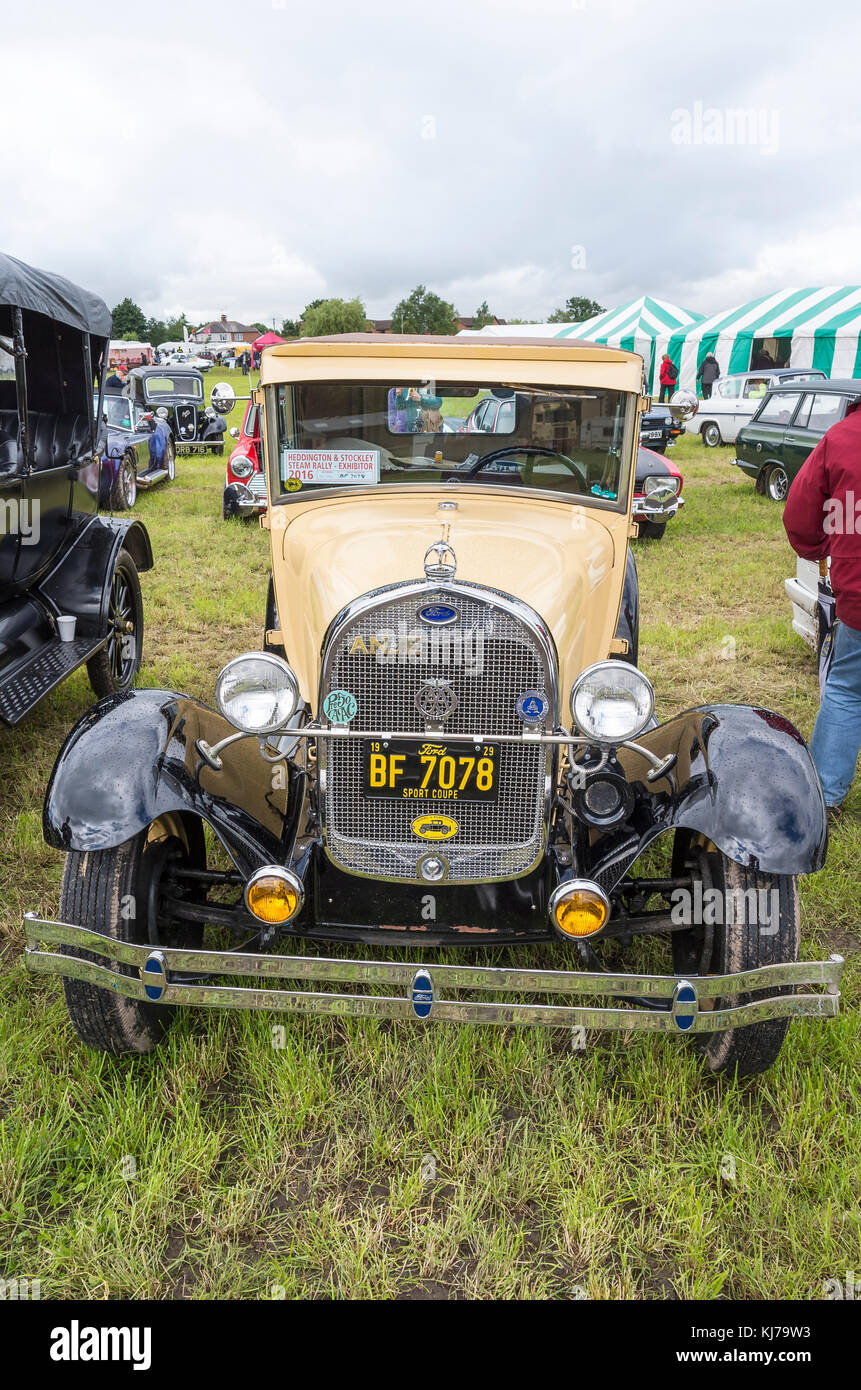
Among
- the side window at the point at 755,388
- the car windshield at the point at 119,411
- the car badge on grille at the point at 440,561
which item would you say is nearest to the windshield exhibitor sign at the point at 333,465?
the car badge on grille at the point at 440,561

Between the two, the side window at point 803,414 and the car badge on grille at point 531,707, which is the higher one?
the side window at point 803,414

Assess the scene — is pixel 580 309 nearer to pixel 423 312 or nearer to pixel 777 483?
pixel 423 312

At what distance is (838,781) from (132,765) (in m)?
3.09

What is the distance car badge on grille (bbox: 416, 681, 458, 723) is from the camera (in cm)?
240

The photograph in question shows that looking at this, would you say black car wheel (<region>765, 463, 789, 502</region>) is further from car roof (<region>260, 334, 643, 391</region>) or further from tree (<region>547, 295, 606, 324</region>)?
tree (<region>547, 295, 606, 324</region>)

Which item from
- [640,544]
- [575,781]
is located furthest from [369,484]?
[640,544]

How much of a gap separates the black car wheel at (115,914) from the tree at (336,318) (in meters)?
57.2

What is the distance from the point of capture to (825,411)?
11.1m

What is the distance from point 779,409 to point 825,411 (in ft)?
3.16

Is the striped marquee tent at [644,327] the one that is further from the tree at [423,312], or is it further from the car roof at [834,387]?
the tree at [423,312]

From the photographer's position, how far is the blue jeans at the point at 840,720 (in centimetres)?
377

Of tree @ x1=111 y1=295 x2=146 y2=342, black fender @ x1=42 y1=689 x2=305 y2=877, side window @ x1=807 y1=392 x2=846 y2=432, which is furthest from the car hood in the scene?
tree @ x1=111 y1=295 x2=146 y2=342

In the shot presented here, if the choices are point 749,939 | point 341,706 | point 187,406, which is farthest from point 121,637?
point 187,406
